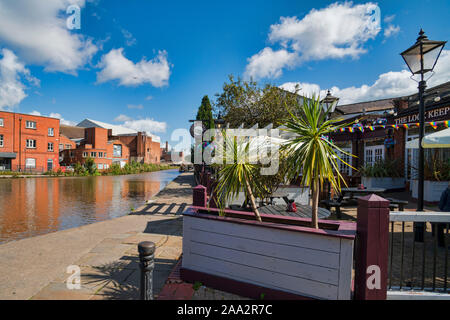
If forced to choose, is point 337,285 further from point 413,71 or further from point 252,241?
point 413,71

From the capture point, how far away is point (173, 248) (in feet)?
15.2

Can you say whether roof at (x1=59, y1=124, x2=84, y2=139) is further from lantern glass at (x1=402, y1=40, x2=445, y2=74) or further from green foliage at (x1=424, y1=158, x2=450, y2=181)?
lantern glass at (x1=402, y1=40, x2=445, y2=74)

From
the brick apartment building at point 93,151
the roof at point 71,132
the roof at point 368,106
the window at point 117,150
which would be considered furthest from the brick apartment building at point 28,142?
the roof at point 368,106

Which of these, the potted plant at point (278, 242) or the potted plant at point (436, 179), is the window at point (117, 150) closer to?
the potted plant at point (436, 179)

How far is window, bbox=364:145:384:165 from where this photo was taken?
13797 millimetres

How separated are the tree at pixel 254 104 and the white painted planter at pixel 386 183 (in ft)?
17.6

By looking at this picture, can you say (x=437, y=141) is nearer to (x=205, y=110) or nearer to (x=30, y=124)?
(x=205, y=110)

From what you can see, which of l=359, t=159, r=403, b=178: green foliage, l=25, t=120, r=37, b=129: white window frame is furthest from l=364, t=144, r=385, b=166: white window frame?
l=25, t=120, r=37, b=129: white window frame

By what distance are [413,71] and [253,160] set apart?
4.24 meters

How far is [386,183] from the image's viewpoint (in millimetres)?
11523

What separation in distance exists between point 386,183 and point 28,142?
138 feet

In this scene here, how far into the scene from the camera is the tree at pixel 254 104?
1314 centimetres
